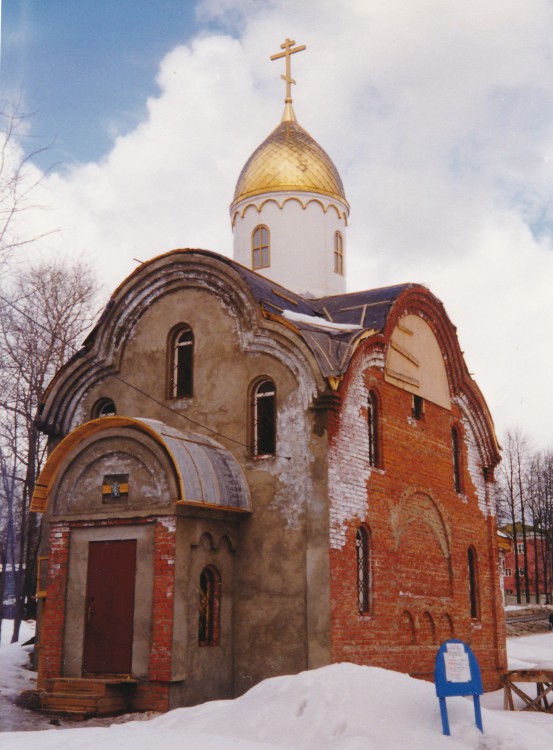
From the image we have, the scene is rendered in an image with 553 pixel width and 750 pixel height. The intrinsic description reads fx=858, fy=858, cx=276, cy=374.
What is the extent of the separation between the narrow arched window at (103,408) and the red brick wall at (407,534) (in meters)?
4.95

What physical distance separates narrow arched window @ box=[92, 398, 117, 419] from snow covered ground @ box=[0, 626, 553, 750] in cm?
785

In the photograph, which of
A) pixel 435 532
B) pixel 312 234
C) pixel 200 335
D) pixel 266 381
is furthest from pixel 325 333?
pixel 312 234

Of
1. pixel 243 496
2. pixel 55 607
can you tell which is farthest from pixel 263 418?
pixel 55 607

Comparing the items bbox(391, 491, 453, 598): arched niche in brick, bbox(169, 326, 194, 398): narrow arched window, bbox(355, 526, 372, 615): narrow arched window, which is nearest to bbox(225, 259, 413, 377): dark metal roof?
bbox(169, 326, 194, 398): narrow arched window

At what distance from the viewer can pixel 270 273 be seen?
837 inches

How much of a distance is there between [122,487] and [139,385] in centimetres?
331

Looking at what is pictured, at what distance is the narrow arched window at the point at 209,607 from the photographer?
540 inches

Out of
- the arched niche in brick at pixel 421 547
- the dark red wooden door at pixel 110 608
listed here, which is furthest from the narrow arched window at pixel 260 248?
the dark red wooden door at pixel 110 608

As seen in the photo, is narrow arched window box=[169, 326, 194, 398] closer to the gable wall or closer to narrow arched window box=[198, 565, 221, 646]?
the gable wall

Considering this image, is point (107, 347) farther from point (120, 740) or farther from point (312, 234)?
point (120, 740)

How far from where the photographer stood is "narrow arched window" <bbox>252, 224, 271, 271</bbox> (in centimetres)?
2134

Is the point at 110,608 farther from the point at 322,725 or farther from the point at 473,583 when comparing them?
the point at 473,583

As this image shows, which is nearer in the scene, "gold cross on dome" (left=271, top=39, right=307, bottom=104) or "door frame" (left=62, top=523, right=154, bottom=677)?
"door frame" (left=62, top=523, right=154, bottom=677)

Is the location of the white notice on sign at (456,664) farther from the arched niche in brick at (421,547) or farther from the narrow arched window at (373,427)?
the narrow arched window at (373,427)
